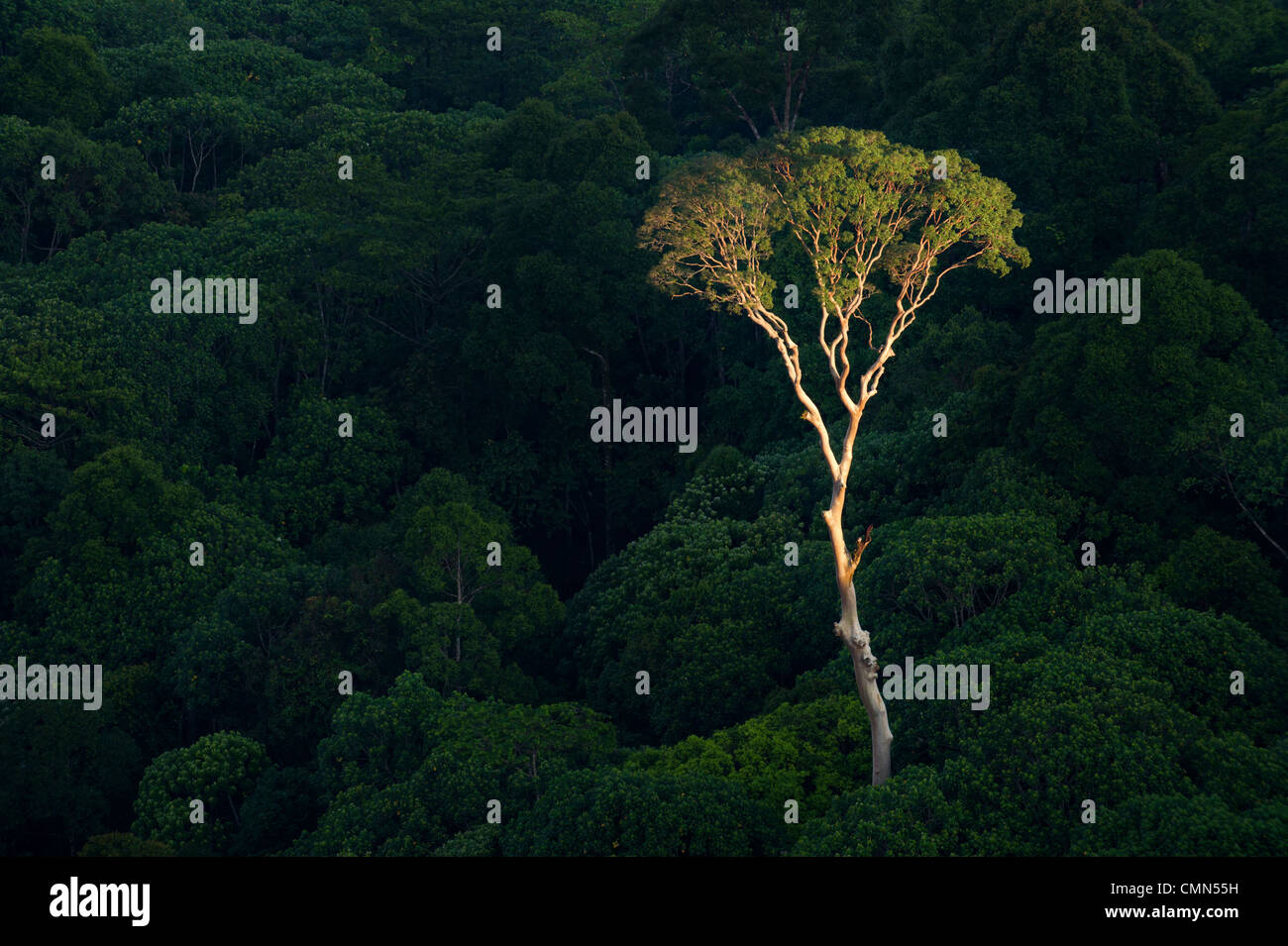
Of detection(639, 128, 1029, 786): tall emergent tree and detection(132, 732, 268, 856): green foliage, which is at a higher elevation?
detection(639, 128, 1029, 786): tall emergent tree

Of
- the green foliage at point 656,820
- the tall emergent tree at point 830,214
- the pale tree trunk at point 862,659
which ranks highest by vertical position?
the tall emergent tree at point 830,214

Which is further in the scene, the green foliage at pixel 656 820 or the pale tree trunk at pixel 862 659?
the pale tree trunk at pixel 862 659

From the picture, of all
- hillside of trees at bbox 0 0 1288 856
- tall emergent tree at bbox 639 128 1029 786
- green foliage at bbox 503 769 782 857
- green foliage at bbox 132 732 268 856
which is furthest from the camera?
green foliage at bbox 132 732 268 856

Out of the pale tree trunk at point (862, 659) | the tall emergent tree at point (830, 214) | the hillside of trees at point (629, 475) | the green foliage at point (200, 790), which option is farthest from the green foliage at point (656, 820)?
the green foliage at point (200, 790)

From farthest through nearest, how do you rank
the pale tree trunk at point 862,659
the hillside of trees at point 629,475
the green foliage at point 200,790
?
the green foliage at point 200,790 < the hillside of trees at point 629,475 < the pale tree trunk at point 862,659

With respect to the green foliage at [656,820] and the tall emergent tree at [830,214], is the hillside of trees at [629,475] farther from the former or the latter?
the tall emergent tree at [830,214]

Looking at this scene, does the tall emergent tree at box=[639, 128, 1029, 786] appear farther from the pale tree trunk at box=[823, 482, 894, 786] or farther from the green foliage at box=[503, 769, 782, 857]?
the green foliage at box=[503, 769, 782, 857]

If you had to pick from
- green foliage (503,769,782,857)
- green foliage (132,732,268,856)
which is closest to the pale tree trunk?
green foliage (503,769,782,857)

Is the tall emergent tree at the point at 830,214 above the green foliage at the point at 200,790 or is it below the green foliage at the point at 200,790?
above

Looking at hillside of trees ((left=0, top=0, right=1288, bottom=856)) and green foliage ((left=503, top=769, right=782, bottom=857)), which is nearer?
green foliage ((left=503, top=769, right=782, bottom=857))

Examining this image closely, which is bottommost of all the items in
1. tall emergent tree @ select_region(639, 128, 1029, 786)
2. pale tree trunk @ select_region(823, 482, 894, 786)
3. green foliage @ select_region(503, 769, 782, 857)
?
green foliage @ select_region(503, 769, 782, 857)

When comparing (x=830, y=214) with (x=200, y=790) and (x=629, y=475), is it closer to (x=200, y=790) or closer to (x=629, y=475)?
(x=200, y=790)

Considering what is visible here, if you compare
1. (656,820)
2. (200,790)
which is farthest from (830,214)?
(200,790)
